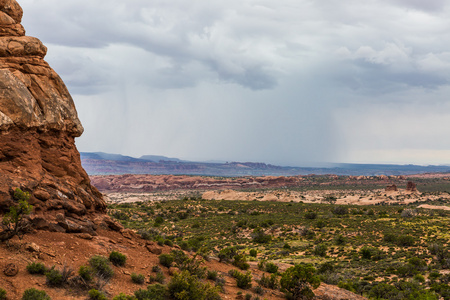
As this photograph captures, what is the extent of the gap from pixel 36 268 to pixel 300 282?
1426 cm

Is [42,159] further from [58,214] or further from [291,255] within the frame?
[291,255]

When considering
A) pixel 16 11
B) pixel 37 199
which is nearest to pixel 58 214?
pixel 37 199

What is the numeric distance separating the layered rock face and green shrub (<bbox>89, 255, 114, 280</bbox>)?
3.22 meters

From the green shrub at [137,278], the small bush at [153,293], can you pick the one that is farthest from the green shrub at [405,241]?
the green shrub at [137,278]

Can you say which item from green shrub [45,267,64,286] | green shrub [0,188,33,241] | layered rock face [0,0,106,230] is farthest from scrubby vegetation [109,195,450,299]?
green shrub [0,188,33,241]

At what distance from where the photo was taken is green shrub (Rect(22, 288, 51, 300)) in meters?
9.85

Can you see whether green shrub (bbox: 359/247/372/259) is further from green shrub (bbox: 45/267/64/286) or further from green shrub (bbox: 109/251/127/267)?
green shrub (bbox: 45/267/64/286)

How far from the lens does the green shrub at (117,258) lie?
14.6 meters

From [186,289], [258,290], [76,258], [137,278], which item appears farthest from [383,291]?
[76,258]

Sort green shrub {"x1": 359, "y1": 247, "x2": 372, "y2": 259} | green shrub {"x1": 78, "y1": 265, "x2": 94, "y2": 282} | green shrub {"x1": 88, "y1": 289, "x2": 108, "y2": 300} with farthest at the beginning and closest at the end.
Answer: green shrub {"x1": 359, "y1": 247, "x2": 372, "y2": 259} < green shrub {"x1": 78, "y1": 265, "x2": 94, "y2": 282} < green shrub {"x1": 88, "y1": 289, "x2": 108, "y2": 300}

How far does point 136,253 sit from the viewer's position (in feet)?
55.7

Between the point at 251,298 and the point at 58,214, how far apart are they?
11.1m

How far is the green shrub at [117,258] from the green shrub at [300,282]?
9972 mm

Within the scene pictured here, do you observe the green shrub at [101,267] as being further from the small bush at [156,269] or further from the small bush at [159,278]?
the small bush at [156,269]
